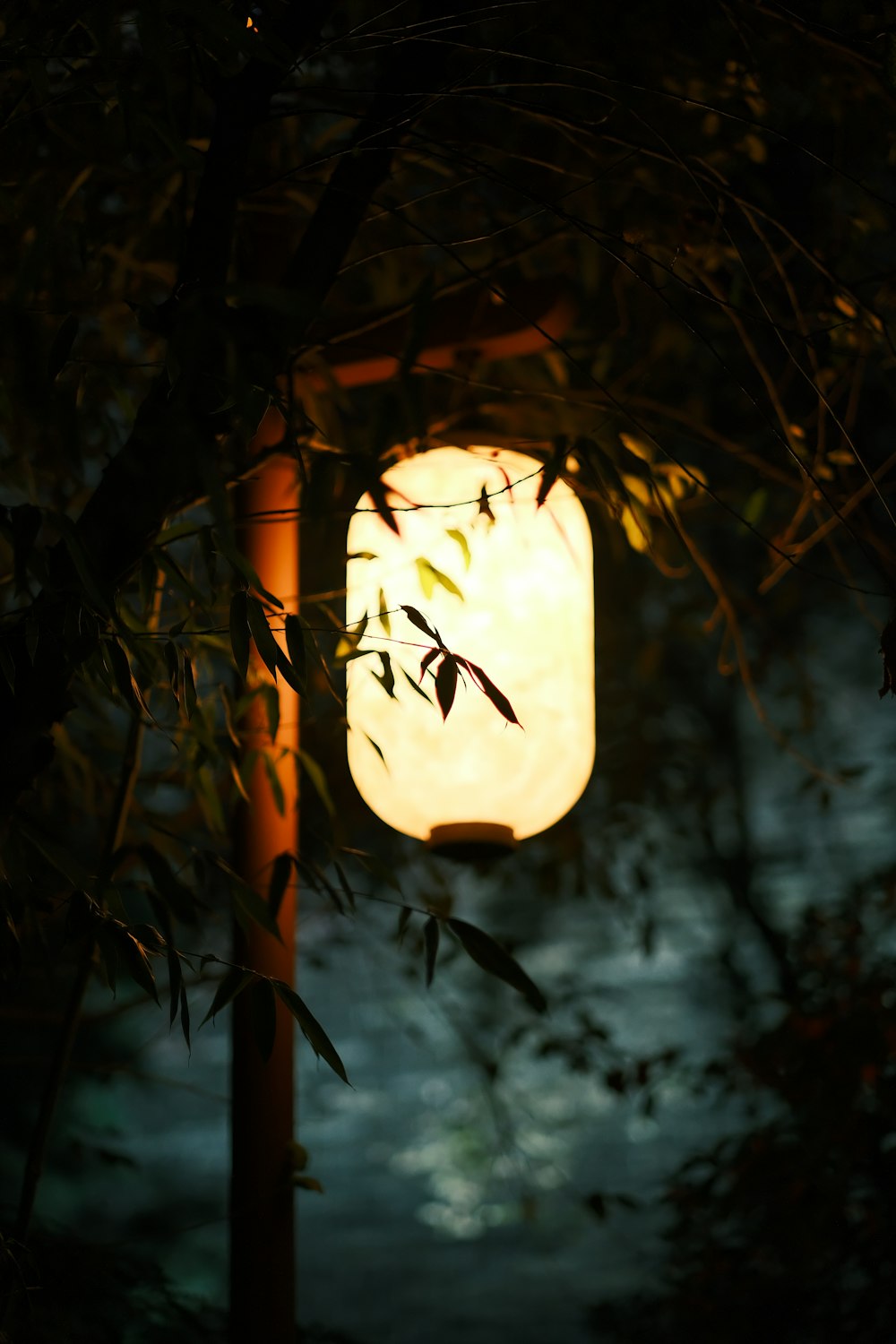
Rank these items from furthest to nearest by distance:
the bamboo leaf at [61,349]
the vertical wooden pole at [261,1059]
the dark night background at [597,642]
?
1. the vertical wooden pole at [261,1059]
2. the dark night background at [597,642]
3. the bamboo leaf at [61,349]

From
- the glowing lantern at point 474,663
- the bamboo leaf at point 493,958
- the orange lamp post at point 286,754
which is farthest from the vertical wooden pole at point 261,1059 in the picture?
the bamboo leaf at point 493,958

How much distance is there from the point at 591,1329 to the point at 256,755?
2.14 metres

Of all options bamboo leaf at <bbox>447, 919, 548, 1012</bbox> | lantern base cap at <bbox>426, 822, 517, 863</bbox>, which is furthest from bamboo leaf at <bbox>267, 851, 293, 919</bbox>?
bamboo leaf at <bbox>447, 919, 548, 1012</bbox>

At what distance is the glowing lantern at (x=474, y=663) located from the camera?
1381 millimetres

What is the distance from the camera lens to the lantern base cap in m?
1.40

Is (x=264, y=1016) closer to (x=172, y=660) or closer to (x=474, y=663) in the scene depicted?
(x=172, y=660)

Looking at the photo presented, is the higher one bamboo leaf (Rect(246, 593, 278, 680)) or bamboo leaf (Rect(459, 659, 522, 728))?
bamboo leaf (Rect(246, 593, 278, 680))

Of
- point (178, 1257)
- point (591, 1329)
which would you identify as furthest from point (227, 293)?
point (178, 1257)

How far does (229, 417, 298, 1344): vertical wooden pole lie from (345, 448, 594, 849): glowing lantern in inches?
5.8

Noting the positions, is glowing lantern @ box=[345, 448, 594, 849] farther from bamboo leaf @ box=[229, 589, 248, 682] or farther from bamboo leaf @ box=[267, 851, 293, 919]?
bamboo leaf @ box=[229, 589, 248, 682]

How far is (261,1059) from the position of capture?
131cm

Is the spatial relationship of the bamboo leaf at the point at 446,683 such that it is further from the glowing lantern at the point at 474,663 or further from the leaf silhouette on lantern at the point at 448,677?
the glowing lantern at the point at 474,663

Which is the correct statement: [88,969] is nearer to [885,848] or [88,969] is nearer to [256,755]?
[256,755]


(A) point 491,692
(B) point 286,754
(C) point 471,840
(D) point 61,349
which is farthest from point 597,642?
(D) point 61,349
